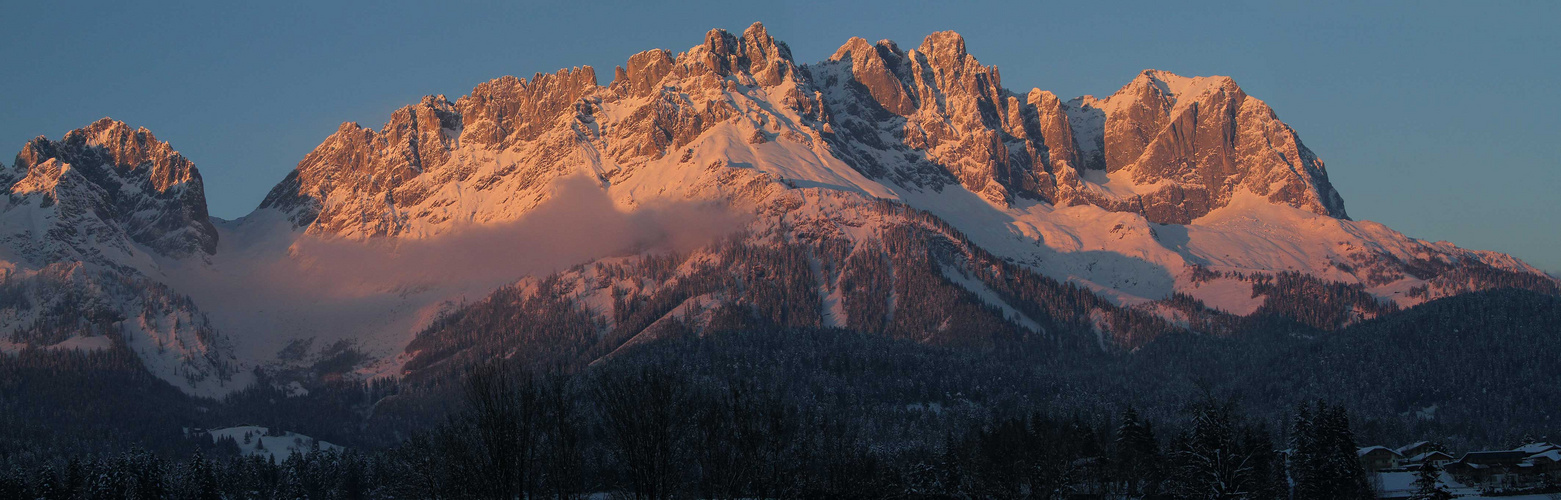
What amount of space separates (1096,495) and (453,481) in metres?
55.5

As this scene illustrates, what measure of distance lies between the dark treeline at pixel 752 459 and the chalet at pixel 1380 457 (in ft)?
76.1

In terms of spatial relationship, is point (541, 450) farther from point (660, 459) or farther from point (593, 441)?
point (593, 441)

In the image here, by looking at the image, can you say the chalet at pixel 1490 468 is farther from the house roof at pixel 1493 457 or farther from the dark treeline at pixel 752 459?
the dark treeline at pixel 752 459

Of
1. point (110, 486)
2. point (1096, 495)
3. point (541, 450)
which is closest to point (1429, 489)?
point (1096, 495)

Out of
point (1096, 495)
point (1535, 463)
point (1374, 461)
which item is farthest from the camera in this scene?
point (1374, 461)

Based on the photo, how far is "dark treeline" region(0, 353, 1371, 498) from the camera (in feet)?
357

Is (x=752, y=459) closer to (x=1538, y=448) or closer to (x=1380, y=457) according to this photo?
(x=1380, y=457)

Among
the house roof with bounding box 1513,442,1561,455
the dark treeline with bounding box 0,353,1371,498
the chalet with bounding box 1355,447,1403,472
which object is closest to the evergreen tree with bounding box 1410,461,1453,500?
the dark treeline with bounding box 0,353,1371,498

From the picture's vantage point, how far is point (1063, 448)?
138m

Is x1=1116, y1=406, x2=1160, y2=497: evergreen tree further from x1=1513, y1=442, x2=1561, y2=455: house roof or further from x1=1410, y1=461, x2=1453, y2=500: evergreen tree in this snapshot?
x1=1513, y1=442, x2=1561, y2=455: house roof

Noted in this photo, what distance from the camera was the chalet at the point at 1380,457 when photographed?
158600 mm

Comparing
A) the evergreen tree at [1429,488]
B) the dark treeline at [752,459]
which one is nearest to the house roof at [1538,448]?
the dark treeline at [752,459]

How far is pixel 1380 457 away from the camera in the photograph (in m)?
163

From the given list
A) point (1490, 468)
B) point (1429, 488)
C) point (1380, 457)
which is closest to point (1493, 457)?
point (1490, 468)
